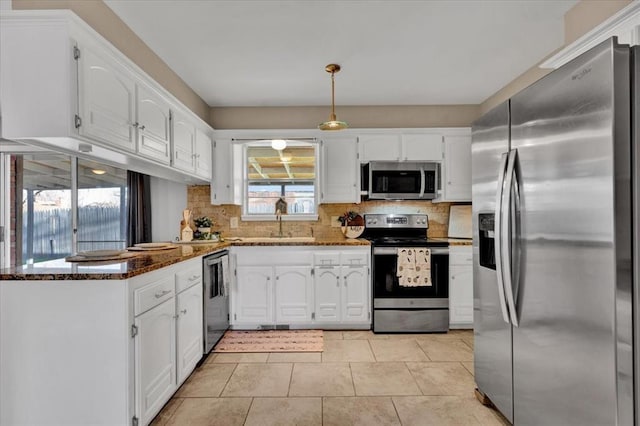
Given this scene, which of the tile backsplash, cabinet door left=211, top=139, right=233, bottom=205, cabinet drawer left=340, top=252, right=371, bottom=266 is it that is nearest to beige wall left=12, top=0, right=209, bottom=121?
cabinet door left=211, top=139, right=233, bottom=205

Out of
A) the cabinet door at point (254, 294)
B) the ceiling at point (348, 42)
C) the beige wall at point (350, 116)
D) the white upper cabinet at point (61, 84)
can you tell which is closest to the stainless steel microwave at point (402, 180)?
the beige wall at point (350, 116)

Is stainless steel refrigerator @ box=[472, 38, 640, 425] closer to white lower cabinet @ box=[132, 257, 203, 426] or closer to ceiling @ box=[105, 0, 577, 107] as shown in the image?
ceiling @ box=[105, 0, 577, 107]

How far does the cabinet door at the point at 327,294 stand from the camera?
3.47 meters

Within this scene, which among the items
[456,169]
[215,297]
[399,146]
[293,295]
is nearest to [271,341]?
[293,295]

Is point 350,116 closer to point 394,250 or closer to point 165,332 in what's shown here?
point 394,250

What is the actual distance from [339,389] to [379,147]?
2571 millimetres

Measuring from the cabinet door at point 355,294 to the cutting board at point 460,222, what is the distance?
1.28 metres

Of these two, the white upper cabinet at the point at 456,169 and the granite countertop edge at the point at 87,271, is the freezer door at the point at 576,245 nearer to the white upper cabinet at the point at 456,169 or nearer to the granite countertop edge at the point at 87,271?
the granite countertop edge at the point at 87,271

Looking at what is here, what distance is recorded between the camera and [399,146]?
12.6ft

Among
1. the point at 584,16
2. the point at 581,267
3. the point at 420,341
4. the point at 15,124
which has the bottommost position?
the point at 420,341

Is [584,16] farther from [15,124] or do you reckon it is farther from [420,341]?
[15,124]

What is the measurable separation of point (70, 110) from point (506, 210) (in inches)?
87.8

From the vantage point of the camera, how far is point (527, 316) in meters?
1.56

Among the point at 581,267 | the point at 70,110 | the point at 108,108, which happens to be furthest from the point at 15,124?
the point at 581,267
